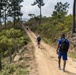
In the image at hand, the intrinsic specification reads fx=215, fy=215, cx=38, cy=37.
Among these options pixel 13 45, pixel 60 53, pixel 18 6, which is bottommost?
pixel 13 45

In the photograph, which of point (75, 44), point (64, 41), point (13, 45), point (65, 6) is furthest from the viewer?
point (65, 6)

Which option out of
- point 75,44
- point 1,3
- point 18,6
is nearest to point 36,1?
point 18,6

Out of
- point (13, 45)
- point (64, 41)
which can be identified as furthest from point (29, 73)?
point (13, 45)

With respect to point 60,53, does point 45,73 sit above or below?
below

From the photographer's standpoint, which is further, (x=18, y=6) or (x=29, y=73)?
(x=18, y=6)

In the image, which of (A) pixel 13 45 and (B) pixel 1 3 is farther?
(B) pixel 1 3

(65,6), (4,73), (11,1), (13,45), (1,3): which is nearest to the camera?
(4,73)

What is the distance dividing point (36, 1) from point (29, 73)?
5667cm

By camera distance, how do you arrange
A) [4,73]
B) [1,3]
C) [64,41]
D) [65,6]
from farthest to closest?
[65,6], [1,3], [4,73], [64,41]

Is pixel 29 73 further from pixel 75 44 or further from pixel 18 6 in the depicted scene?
pixel 18 6

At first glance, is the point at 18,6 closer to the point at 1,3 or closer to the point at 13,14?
the point at 13,14

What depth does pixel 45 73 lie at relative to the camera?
41.2 feet

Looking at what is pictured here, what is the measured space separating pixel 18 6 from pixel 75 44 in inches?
1790

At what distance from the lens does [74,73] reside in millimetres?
12484
